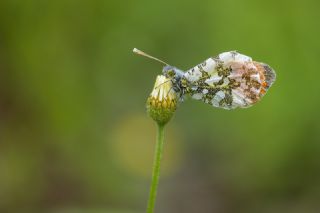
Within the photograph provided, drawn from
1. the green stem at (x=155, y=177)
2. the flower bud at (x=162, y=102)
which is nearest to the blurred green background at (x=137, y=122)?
the flower bud at (x=162, y=102)

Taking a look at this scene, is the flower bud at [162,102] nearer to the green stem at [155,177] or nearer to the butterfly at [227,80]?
the butterfly at [227,80]

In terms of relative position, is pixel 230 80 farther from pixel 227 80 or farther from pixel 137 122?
pixel 137 122

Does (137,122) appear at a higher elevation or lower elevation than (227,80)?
higher

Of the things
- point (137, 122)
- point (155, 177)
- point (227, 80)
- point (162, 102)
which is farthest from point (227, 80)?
point (137, 122)

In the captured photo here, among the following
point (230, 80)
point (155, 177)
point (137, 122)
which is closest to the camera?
point (155, 177)

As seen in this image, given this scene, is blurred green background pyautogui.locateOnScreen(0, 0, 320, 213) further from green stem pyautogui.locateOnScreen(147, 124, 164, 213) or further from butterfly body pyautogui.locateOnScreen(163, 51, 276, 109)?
green stem pyautogui.locateOnScreen(147, 124, 164, 213)

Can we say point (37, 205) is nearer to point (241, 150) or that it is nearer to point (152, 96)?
point (241, 150)

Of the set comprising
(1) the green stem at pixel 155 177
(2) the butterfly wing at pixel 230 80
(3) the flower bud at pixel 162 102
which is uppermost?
(2) the butterfly wing at pixel 230 80
